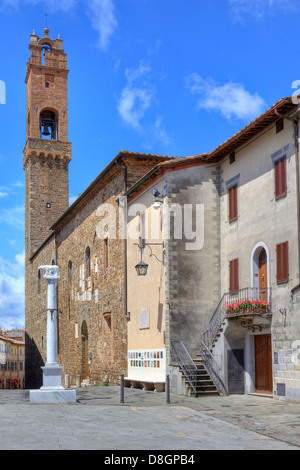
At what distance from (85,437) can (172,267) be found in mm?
10384

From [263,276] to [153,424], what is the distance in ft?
23.7

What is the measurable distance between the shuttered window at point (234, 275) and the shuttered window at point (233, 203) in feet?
4.67

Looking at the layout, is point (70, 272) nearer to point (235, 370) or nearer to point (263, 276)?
point (235, 370)

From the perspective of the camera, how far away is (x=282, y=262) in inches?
638

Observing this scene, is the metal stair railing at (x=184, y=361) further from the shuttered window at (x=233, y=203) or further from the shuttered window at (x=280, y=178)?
the shuttered window at (x=280, y=178)

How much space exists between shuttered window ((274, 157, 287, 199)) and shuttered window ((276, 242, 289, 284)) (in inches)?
56.3

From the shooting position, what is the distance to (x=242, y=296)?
60.1 ft

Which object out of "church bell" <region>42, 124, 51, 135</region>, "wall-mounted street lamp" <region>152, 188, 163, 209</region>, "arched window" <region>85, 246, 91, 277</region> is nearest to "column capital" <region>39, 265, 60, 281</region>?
"wall-mounted street lamp" <region>152, 188, 163, 209</region>

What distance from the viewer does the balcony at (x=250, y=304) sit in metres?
16.6

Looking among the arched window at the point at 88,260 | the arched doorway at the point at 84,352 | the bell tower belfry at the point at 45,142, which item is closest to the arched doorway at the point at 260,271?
the arched window at the point at 88,260

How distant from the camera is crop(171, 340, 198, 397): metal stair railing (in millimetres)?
17847

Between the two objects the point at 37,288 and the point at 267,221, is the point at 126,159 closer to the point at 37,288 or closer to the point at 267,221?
the point at 267,221

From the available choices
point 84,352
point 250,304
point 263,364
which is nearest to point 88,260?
point 84,352
